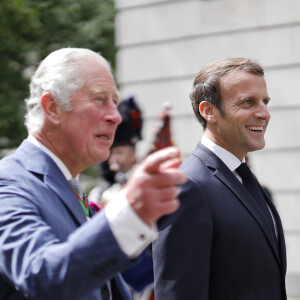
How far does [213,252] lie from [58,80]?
1.11 metres

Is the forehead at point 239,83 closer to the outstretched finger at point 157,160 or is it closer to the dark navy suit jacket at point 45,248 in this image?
the dark navy suit jacket at point 45,248

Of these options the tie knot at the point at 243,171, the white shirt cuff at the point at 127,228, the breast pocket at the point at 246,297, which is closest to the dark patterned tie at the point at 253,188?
the tie knot at the point at 243,171

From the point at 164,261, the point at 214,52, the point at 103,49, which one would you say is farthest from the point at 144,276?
the point at 103,49

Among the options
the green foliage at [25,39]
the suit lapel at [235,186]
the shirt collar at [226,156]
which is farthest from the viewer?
the green foliage at [25,39]

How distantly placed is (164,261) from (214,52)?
588cm

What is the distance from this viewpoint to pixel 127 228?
4.98 ft

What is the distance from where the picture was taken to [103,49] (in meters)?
12.9

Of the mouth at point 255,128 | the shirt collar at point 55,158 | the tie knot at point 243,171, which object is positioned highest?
the shirt collar at point 55,158

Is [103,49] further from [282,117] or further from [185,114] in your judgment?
[282,117]

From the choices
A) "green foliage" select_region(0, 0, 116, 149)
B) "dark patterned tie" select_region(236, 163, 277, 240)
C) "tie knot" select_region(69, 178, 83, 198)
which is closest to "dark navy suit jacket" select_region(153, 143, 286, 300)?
"dark patterned tie" select_region(236, 163, 277, 240)

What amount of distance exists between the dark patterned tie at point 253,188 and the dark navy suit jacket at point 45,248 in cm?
127

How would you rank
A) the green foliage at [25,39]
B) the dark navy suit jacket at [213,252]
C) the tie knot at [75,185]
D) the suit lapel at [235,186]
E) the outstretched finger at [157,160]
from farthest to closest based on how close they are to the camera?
the green foliage at [25,39] < the suit lapel at [235,186] < the dark navy suit jacket at [213,252] < the tie knot at [75,185] < the outstretched finger at [157,160]

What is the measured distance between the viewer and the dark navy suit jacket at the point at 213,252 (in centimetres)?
272

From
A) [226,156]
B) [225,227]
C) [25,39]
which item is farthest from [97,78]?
[25,39]
